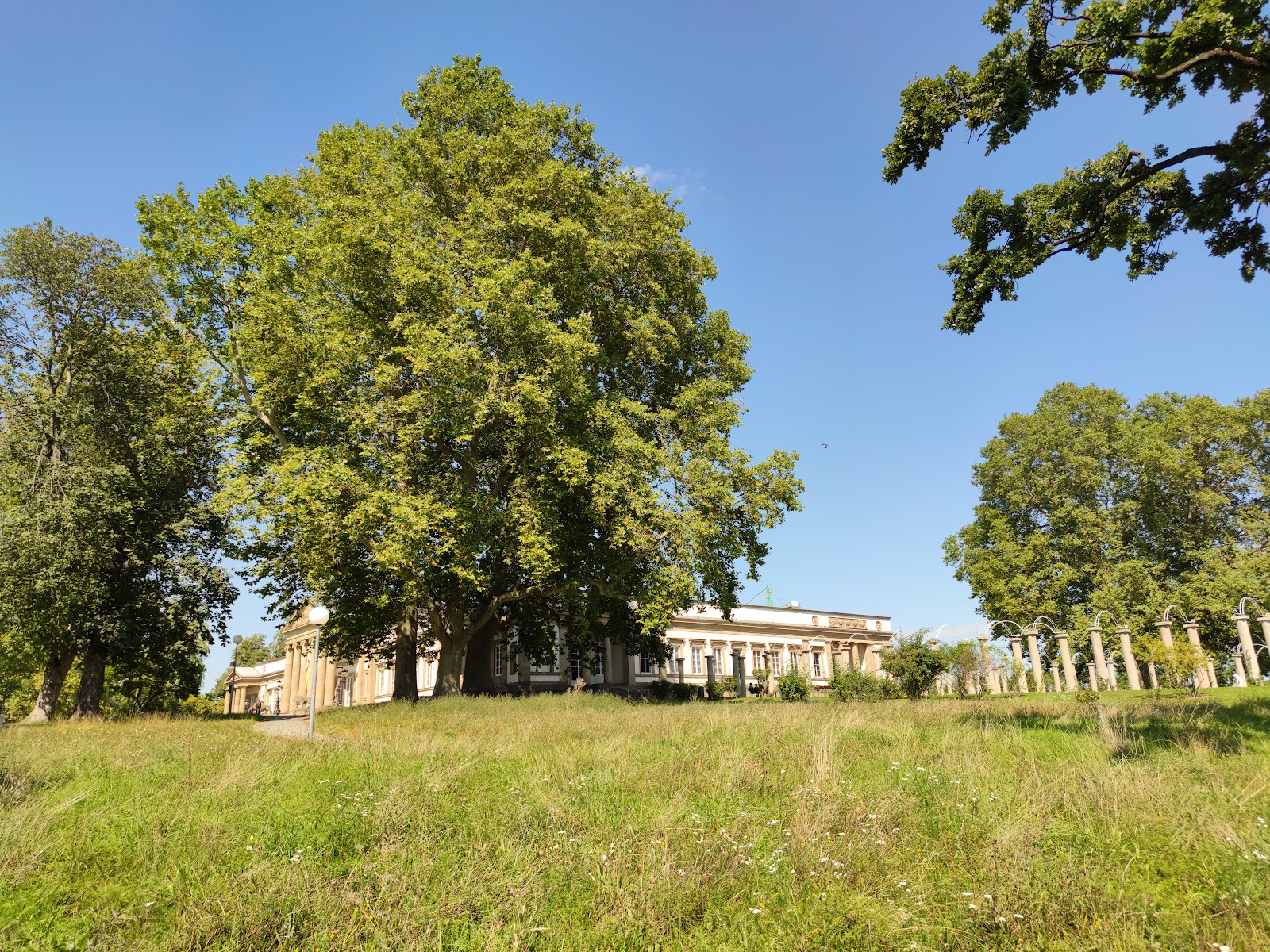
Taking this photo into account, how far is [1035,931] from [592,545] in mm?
22154

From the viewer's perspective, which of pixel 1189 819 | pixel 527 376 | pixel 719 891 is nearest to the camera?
pixel 719 891

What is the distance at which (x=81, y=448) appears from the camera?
23.9 metres

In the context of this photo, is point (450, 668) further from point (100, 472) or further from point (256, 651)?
point (256, 651)

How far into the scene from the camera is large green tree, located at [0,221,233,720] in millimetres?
21781

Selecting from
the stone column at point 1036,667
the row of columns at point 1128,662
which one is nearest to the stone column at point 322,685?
the row of columns at point 1128,662

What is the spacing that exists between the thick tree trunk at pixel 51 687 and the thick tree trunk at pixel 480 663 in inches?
535

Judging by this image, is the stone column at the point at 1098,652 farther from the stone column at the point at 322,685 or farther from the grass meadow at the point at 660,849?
the stone column at the point at 322,685

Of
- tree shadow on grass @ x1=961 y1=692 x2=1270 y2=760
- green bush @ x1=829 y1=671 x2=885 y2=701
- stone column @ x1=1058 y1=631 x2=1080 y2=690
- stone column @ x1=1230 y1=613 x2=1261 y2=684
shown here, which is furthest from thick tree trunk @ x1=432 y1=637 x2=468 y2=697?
stone column @ x1=1230 y1=613 x2=1261 y2=684

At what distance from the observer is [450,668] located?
2511cm

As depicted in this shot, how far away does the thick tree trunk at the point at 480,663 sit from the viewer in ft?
96.4

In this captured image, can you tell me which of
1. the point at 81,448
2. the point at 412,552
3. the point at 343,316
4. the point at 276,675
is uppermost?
the point at 343,316

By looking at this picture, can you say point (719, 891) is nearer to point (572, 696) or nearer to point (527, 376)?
point (527, 376)

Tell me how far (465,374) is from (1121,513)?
38.6 m

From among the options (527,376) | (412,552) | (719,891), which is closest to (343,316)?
(527,376)
